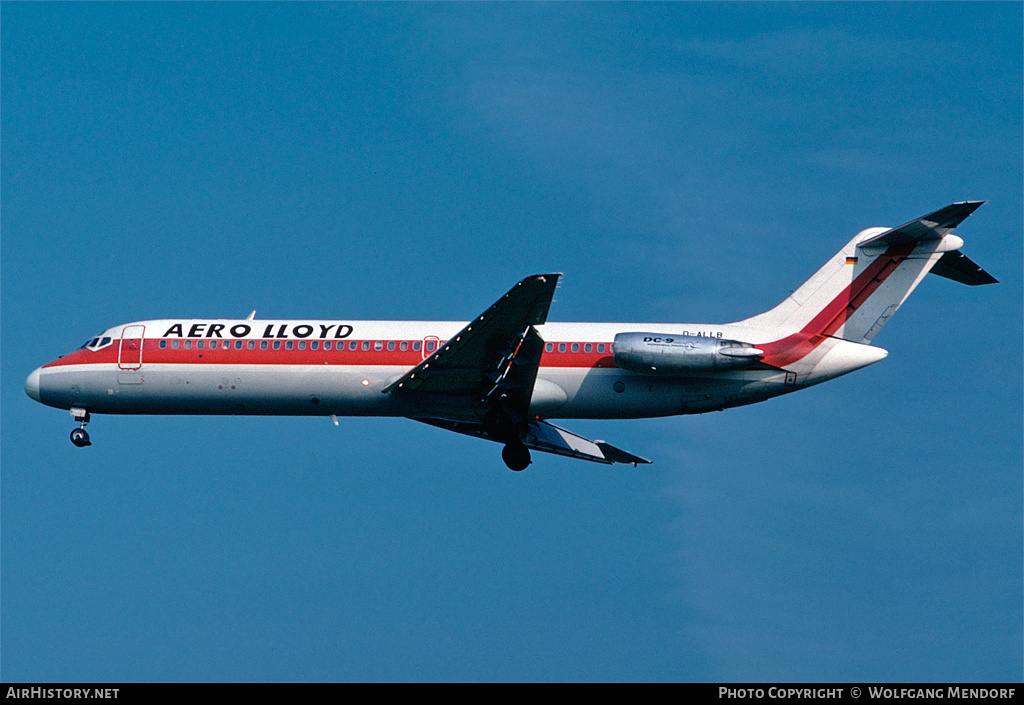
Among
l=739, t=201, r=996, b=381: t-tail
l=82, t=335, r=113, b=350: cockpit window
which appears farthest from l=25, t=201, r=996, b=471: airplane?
l=82, t=335, r=113, b=350: cockpit window

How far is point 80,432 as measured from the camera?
3562cm

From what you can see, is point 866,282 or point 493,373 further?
point 866,282

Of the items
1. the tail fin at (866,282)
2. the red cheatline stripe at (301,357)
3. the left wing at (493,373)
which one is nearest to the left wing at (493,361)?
the left wing at (493,373)

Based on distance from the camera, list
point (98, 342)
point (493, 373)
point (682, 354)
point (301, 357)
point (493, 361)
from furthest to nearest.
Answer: point (98, 342) < point (301, 357) < point (493, 373) < point (493, 361) < point (682, 354)

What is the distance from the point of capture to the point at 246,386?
34.2 meters

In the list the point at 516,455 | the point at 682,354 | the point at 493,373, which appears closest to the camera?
the point at 682,354

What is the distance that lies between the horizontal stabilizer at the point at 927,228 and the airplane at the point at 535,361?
4 cm

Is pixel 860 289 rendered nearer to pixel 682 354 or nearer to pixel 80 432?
pixel 682 354

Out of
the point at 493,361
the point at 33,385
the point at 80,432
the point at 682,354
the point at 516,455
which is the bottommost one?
the point at 516,455

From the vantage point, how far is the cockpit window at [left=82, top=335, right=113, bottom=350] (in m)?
35.8

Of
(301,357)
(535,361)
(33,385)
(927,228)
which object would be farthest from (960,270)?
(33,385)

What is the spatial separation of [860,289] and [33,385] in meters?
23.8

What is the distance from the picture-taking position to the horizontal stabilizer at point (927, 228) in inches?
1219
